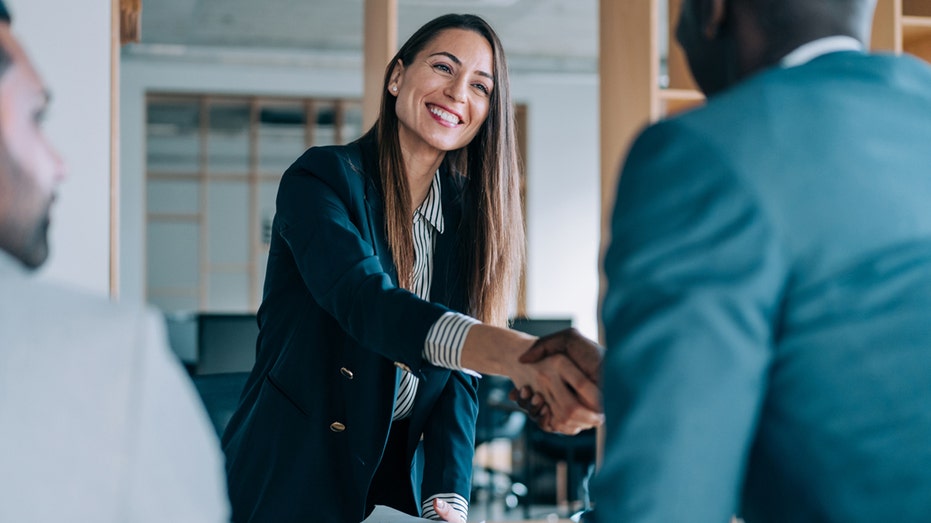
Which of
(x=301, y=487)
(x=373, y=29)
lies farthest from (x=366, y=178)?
(x=373, y=29)

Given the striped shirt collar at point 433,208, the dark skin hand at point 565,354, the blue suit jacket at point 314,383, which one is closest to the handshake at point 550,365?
the dark skin hand at point 565,354

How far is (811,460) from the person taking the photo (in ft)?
2.28

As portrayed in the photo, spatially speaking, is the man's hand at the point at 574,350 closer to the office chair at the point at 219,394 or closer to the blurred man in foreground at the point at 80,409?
the blurred man in foreground at the point at 80,409

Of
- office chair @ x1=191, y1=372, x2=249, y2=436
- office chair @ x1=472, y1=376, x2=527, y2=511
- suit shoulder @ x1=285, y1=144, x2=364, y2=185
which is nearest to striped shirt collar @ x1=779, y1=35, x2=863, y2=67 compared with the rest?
suit shoulder @ x1=285, y1=144, x2=364, y2=185

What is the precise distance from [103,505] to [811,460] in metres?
0.49

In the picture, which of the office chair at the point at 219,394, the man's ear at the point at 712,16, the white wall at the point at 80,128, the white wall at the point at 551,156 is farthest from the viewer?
the white wall at the point at 551,156

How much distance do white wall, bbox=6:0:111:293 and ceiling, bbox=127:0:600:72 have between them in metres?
6.23

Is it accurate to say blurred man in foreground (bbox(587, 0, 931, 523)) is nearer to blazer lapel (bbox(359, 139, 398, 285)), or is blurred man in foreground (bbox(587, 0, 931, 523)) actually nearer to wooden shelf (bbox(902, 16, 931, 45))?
blazer lapel (bbox(359, 139, 398, 285))

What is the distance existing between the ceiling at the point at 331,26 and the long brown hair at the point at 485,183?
6602mm

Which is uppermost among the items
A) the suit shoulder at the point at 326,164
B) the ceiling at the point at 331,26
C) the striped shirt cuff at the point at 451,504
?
the ceiling at the point at 331,26

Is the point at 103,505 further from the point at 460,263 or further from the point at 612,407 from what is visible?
the point at 460,263

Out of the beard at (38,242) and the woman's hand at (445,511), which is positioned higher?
the beard at (38,242)

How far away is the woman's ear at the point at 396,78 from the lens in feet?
5.91

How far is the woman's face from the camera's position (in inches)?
67.4
